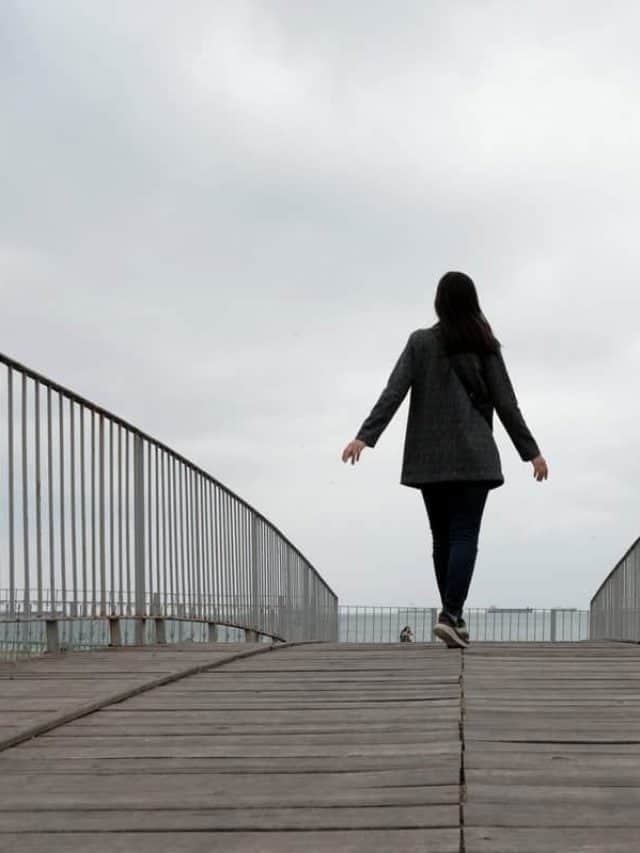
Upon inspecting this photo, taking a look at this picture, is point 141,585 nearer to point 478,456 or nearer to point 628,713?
point 478,456

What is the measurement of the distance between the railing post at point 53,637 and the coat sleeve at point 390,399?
178 centimetres

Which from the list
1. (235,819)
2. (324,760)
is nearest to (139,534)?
(324,760)

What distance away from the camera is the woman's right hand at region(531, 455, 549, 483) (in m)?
7.33

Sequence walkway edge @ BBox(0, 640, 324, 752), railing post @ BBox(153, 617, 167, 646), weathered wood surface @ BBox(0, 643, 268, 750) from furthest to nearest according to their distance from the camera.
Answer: railing post @ BBox(153, 617, 167, 646), weathered wood surface @ BBox(0, 643, 268, 750), walkway edge @ BBox(0, 640, 324, 752)

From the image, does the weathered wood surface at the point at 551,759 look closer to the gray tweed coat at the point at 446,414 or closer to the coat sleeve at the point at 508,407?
the gray tweed coat at the point at 446,414

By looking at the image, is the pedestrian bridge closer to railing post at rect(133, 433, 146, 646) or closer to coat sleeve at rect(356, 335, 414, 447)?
railing post at rect(133, 433, 146, 646)

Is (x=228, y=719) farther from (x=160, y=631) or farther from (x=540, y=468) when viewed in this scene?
(x=160, y=631)

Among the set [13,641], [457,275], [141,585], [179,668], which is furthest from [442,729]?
[141,585]

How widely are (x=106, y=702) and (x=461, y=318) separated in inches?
129

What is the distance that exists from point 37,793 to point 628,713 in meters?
1.99

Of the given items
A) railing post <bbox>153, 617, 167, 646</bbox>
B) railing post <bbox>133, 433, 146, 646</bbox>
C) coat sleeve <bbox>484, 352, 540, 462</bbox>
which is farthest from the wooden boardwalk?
railing post <bbox>153, 617, 167, 646</bbox>

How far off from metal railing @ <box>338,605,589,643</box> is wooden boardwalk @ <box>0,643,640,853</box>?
20.2 metres

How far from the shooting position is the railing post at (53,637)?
7.06 m

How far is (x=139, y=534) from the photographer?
28.2ft
